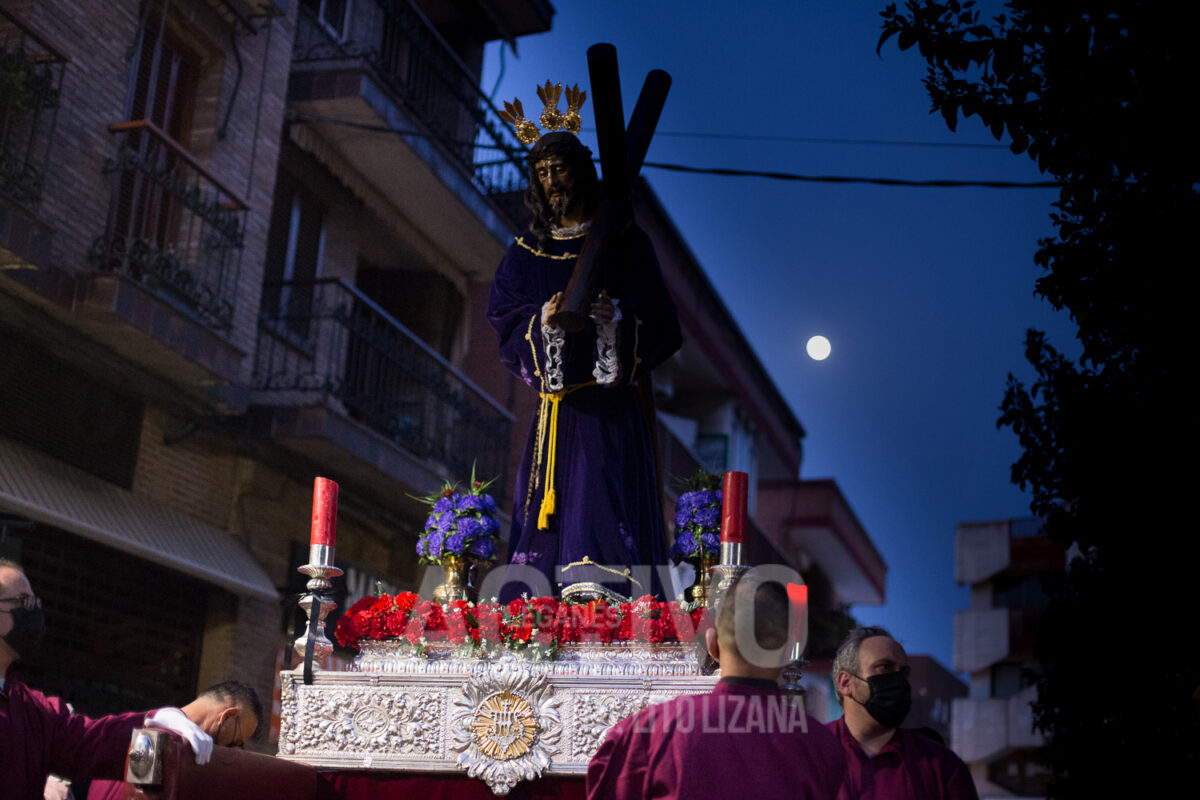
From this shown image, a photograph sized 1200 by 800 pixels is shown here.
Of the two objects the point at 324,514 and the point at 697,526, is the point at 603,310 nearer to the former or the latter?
the point at 697,526

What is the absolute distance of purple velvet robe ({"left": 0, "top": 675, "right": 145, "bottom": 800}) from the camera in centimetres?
406

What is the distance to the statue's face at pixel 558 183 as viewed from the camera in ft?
20.6

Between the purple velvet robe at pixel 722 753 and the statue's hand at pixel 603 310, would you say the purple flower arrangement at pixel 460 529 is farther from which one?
the purple velvet robe at pixel 722 753

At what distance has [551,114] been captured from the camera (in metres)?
6.59

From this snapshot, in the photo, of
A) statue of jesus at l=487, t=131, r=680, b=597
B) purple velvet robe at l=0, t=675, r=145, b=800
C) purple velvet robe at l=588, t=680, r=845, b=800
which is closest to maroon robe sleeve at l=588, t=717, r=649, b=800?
purple velvet robe at l=588, t=680, r=845, b=800

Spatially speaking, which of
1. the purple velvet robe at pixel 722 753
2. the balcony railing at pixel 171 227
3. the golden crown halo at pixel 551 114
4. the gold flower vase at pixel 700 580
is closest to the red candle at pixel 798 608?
the purple velvet robe at pixel 722 753

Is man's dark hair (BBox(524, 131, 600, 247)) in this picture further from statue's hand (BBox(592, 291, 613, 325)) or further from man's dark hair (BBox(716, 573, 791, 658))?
man's dark hair (BBox(716, 573, 791, 658))

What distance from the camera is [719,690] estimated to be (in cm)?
362

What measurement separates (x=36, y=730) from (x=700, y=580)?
274cm

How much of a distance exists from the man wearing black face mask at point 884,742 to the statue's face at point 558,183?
2.77 meters

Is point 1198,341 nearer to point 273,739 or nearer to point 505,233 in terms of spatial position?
point 273,739

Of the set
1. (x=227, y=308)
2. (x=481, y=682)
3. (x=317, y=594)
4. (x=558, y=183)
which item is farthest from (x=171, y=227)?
(x=481, y=682)

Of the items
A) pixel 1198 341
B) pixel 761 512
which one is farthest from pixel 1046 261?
pixel 761 512

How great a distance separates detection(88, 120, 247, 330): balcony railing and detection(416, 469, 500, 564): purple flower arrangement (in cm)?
433
